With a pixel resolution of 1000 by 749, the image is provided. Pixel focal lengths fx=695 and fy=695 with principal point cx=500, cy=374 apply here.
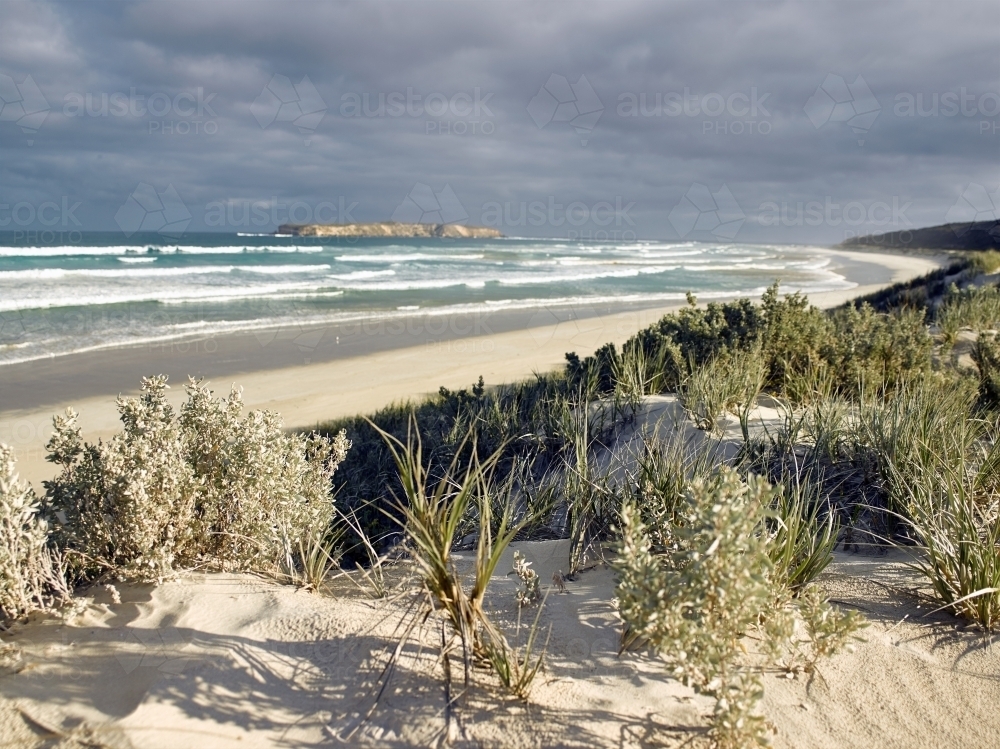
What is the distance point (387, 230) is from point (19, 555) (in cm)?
13888

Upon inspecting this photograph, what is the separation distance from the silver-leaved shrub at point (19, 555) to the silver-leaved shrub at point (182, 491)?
16 cm

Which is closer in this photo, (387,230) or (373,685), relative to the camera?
(373,685)

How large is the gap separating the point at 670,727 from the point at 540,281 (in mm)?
31359

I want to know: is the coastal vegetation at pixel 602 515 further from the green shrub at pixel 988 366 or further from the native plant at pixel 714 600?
the green shrub at pixel 988 366

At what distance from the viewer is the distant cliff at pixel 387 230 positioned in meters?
119

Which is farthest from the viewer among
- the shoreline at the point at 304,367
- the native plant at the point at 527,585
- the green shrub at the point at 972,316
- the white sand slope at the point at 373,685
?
the green shrub at the point at 972,316

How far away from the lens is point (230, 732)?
2.22m

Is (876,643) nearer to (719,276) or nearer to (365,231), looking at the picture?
(719,276)

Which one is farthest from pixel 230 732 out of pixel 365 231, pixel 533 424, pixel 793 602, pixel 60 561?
pixel 365 231

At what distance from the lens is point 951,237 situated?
232ft

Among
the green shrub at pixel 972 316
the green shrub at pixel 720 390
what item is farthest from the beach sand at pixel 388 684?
the green shrub at pixel 972 316

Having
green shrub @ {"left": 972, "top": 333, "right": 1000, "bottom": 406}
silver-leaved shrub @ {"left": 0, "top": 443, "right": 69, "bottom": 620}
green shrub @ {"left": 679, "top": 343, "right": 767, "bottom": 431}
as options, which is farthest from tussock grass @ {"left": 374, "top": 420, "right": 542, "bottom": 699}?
green shrub @ {"left": 972, "top": 333, "right": 1000, "bottom": 406}

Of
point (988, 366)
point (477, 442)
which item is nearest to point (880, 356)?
point (988, 366)

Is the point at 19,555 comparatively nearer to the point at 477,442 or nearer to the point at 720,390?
the point at 477,442
